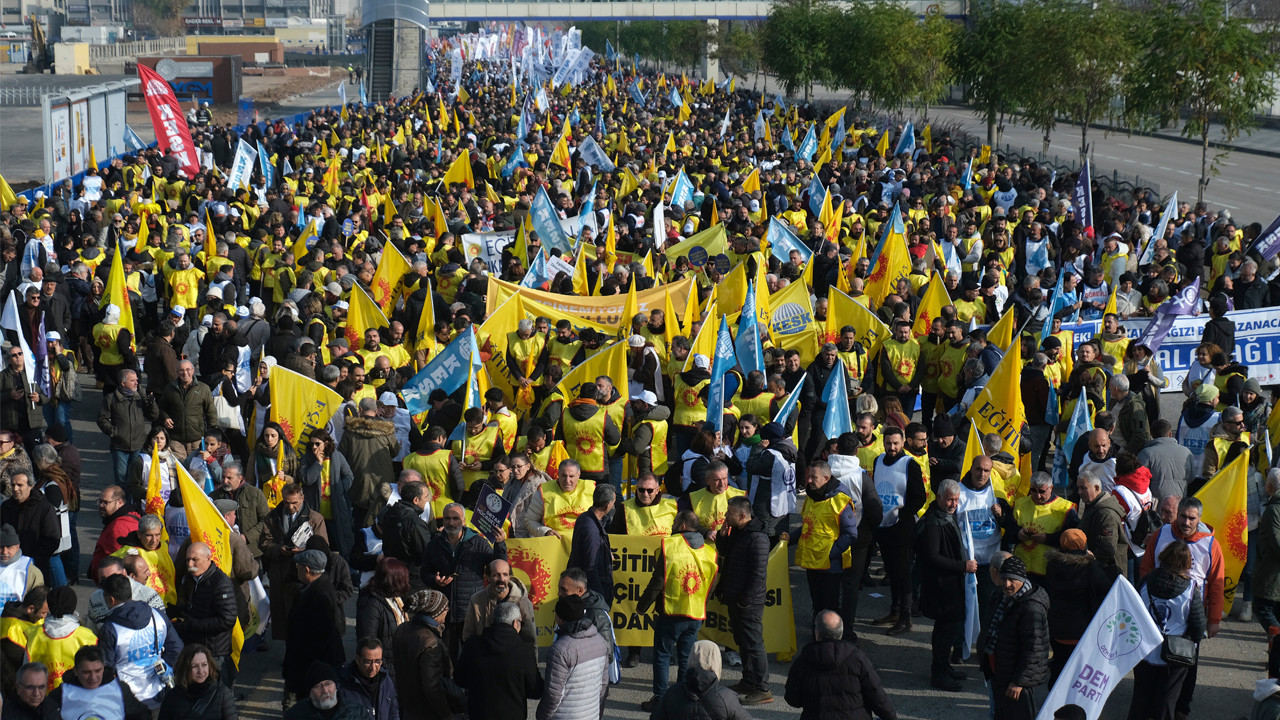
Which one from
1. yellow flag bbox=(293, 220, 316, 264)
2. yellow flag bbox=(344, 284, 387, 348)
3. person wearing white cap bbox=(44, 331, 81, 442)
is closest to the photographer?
person wearing white cap bbox=(44, 331, 81, 442)

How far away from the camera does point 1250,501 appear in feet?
31.2

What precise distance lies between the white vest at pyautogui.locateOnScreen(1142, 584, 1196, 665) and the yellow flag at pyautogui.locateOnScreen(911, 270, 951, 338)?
21.7 ft

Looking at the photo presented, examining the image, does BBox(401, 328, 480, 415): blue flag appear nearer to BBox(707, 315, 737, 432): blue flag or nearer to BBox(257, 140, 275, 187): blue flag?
BBox(707, 315, 737, 432): blue flag

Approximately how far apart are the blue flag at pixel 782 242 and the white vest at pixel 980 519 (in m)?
8.99

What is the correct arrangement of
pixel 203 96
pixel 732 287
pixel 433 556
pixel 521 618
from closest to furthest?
1. pixel 521 618
2. pixel 433 556
3. pixel 732 287
4. pixel 203 96

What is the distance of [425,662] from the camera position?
279 inches

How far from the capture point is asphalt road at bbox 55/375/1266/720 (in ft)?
27.8

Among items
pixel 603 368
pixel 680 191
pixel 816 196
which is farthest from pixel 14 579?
pixel 816 196

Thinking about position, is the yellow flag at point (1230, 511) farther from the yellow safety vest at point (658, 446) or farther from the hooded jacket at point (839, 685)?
the yellow safety vest at point (658, 446)

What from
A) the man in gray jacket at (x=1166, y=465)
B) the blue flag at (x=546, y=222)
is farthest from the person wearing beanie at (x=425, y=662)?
the blue flag at (x=546, y=222)

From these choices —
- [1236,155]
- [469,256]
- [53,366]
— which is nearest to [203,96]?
[1236,155]

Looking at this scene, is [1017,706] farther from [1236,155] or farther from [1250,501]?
[1236,155]

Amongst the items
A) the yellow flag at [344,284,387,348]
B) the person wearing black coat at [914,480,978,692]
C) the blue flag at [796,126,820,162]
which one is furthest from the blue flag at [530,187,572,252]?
the person wearing black coat at [914,480,978,692]

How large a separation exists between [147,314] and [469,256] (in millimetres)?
4085
